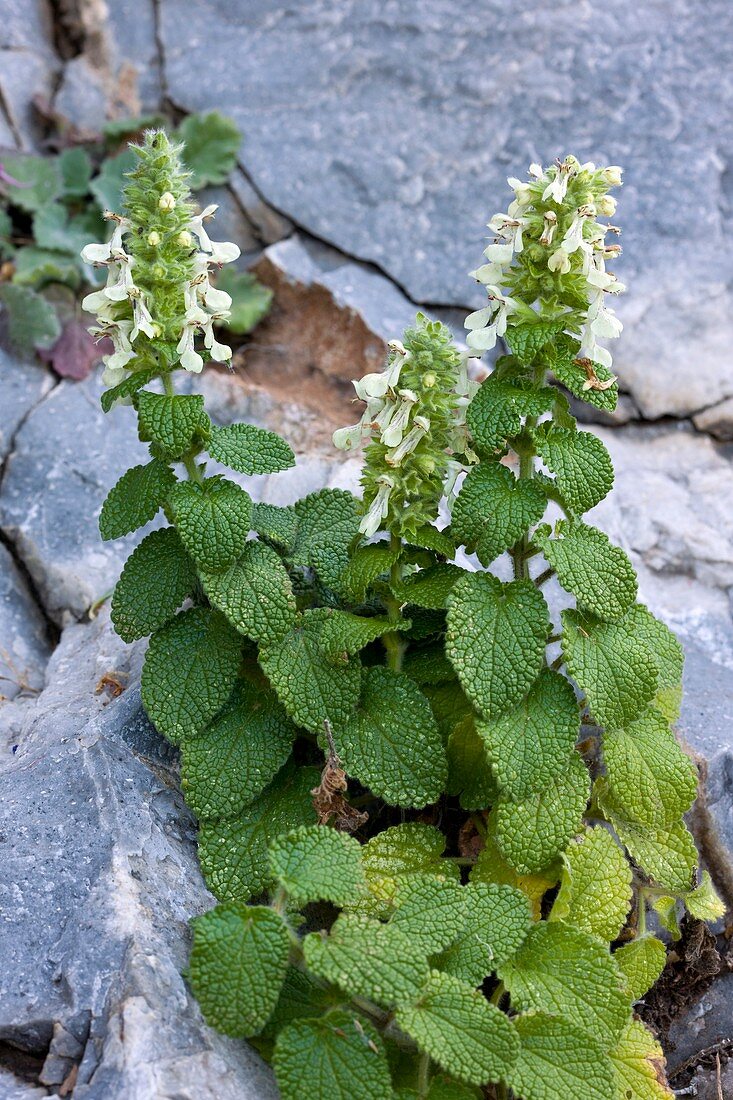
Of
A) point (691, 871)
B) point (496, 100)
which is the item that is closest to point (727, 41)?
point (496, 100)

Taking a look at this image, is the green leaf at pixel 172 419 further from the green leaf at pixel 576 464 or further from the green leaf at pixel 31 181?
the green leaf at pixel 31 181

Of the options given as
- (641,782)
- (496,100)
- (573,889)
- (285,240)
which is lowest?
(573,889)

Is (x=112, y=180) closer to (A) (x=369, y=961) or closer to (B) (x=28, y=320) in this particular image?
(B) (x=28, y=320)

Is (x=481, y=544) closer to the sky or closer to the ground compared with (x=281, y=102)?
closer to the ground

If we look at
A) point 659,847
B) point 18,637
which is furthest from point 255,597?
point 18,637

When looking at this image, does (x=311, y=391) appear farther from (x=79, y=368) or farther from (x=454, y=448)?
(x=454, y=448)

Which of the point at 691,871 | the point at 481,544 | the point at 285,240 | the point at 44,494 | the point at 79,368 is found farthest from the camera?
the point at 285,240
